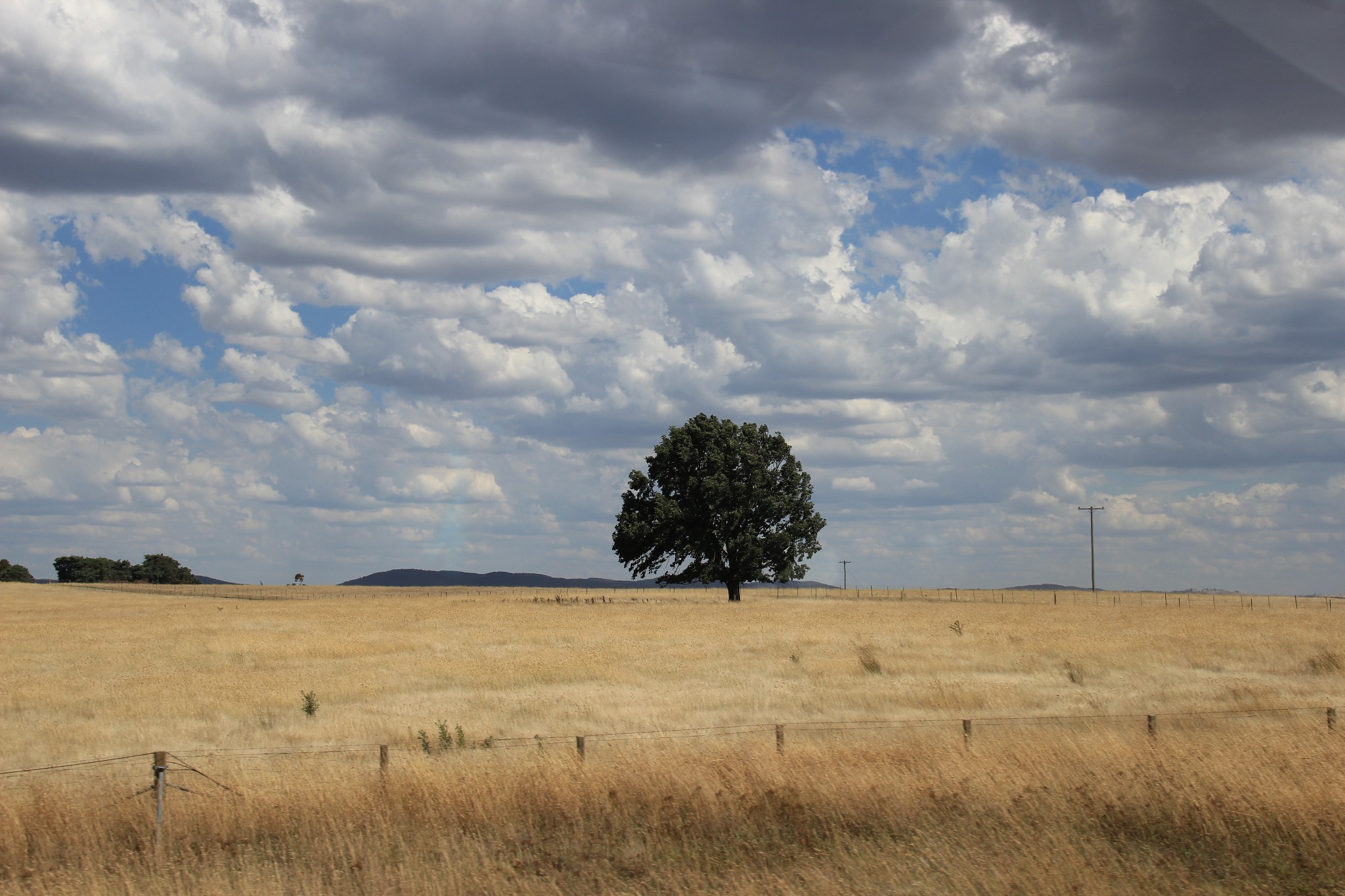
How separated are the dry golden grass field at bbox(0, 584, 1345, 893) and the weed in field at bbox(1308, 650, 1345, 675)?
0.09m

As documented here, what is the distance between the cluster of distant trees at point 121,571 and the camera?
19038 centimetres

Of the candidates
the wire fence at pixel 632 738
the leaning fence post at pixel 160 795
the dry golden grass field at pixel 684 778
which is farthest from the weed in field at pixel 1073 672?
the leaning fence post at pixel 160 795

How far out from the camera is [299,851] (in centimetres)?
1144

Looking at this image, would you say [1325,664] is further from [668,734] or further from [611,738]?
[611,738]

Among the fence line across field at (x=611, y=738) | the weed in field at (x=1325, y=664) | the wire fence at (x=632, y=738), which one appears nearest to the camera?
the fence line across field at (x=611, y=738)

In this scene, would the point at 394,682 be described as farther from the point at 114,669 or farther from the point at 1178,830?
the point at 1178,830

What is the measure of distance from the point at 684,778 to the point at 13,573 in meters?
205

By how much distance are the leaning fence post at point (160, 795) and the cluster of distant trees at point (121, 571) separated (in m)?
195

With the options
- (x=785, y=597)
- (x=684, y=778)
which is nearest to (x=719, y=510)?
(x=785, y=597)

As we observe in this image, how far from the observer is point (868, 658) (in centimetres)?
3170

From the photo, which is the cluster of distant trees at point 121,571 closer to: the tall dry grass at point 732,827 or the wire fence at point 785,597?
the wire fence at point 785,597

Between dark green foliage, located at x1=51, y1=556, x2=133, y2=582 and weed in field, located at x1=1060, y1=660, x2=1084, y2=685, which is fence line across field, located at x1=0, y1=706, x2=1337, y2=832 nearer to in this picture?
weed in field, located at x1=1060, y1=660, x2=1084, y2=685

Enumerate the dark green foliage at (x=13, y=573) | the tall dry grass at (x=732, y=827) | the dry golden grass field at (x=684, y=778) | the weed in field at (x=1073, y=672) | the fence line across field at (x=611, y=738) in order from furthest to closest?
the dark green foliage at (x=13, y=573), the weed in field at (x=1073, y=672), the fence line across field at (x=611, y=738), the dry golden grass field at (x=684, y=778), the tall dry grass at (x=732, y=827)

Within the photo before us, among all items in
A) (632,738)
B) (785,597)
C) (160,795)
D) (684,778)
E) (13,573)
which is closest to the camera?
(160,795)
